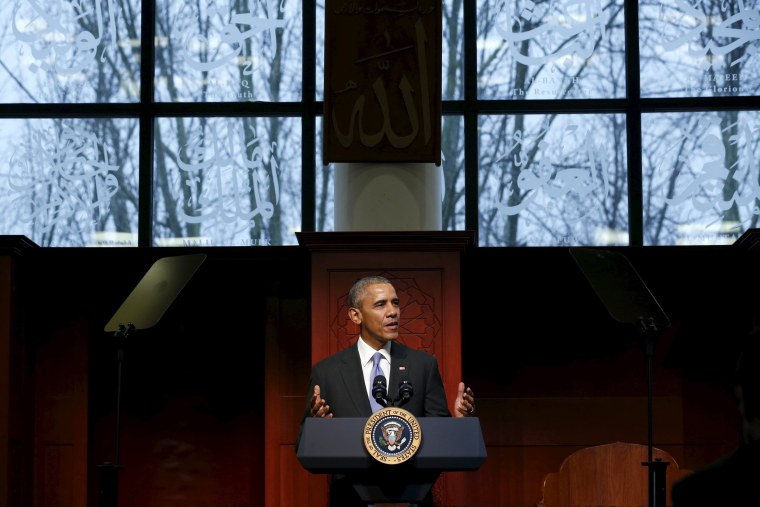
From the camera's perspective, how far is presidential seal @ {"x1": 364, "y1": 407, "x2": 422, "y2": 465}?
15.0 feet

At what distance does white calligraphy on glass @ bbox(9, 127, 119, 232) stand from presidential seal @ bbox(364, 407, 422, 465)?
13.2 ft

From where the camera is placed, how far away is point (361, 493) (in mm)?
4641

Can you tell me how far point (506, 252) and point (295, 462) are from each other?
167 centimetres

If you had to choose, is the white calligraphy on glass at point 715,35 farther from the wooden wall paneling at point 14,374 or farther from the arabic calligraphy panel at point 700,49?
the wooden wall paneling at point 14,374

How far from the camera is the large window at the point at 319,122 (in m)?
8.12

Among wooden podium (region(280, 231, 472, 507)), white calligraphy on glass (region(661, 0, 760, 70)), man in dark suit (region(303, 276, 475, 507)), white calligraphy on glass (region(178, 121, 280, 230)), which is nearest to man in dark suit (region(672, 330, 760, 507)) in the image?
man in dark suit (region(303, 276, 475, 507))

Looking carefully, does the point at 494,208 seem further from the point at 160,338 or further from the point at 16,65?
the point at 16,65

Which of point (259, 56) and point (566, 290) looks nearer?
point (566, 290)

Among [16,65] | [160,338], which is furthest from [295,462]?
[16,65]

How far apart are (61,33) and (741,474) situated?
23.0 ft

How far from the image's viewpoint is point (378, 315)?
5668 millimetres

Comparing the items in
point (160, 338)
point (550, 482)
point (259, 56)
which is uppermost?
point (259, 56)

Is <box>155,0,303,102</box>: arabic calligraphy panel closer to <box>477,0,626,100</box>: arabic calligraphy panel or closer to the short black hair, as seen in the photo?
<box>477,0,626,100</box>: arabic calligraphy panel

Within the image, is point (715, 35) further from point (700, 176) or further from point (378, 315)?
point (378, 315)
